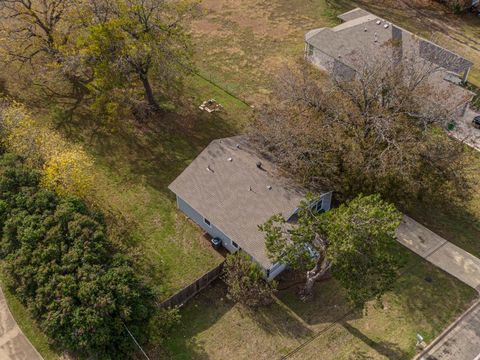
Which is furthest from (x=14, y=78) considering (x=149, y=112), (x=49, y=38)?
(x=149, y=112)

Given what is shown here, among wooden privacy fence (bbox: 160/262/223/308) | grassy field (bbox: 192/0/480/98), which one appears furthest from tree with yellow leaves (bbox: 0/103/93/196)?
grassy field (bbox: 192/0/480/98)

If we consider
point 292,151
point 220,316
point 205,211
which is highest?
point 292,151

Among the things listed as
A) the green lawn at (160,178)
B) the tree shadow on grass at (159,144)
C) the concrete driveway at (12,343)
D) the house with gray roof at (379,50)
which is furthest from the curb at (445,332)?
the concrete driveway at (12,343)

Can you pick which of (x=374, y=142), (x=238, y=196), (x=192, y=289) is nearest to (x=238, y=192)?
(x=238, y=196)

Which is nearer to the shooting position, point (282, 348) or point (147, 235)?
point (282, 348)

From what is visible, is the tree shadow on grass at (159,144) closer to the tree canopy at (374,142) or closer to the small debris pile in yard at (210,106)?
the small debris pile in yard at (210,106)

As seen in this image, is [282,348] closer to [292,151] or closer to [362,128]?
[292,151]

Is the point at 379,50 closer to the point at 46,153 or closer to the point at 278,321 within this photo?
the point at 278,321

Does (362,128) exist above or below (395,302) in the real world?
above
